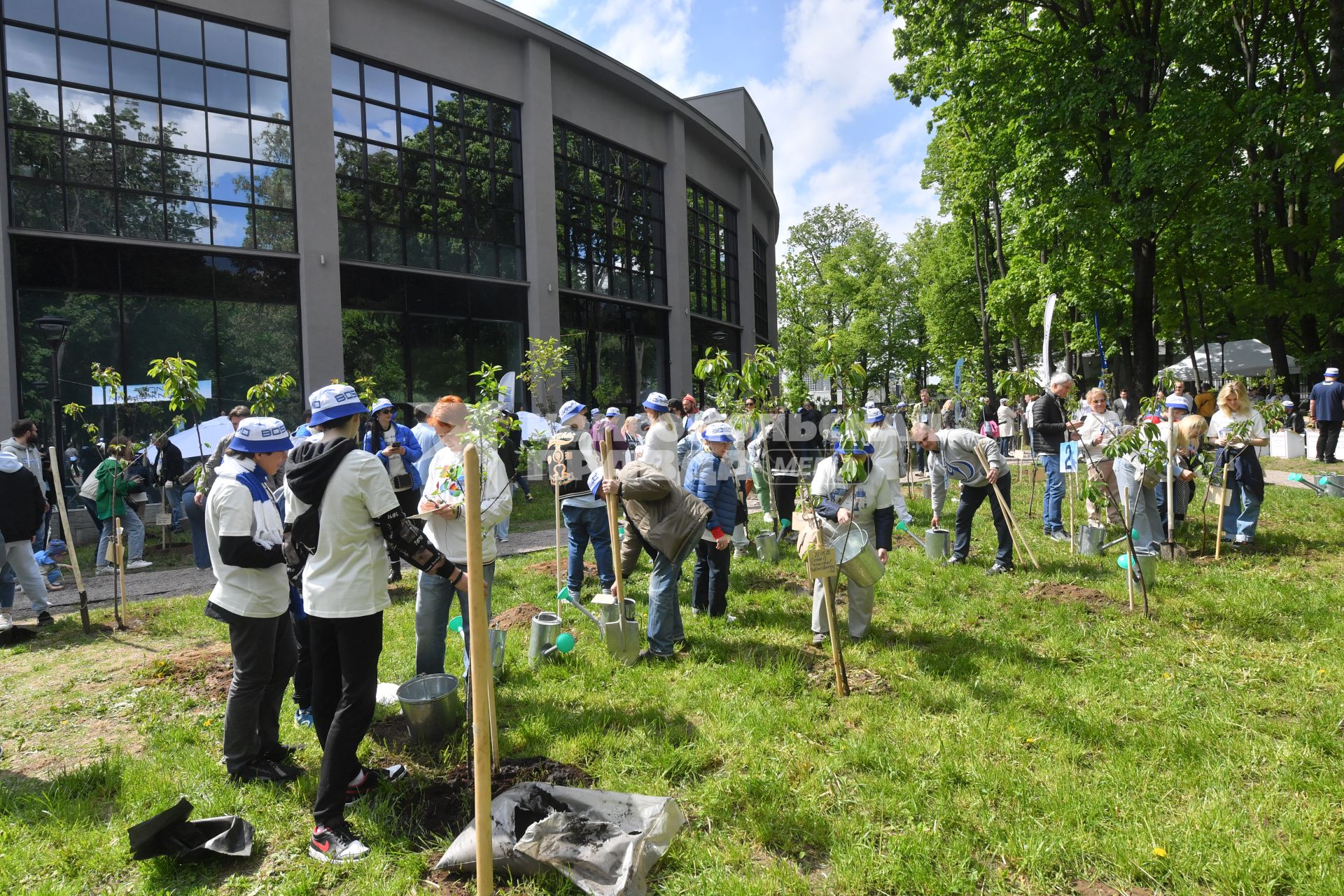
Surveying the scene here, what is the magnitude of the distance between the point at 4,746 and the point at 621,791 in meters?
4.28

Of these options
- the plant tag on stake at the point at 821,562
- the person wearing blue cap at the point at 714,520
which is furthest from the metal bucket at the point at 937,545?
the plant tag on stake at the point at 821,562

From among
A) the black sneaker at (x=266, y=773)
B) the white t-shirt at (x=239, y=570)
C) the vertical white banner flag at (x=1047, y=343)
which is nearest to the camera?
the white t-shirt at (x=239, y=570)

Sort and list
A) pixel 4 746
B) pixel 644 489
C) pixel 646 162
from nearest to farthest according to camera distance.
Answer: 1. pixel 4 746
2. pixel 644 489
3. pixel 646 162

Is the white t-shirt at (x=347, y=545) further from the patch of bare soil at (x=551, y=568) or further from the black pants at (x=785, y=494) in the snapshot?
the black pants at (x=785, y=494)

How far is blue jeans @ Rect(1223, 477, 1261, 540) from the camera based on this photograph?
8.64 meters

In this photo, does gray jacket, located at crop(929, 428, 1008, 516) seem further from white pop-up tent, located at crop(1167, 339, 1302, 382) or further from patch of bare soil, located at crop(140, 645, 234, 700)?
white pop-up tent, located at crop(1167, 339, 1302, 382)

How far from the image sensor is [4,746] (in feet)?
16.0

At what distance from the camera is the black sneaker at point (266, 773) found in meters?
4.21

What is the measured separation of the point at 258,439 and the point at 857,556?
4.31m

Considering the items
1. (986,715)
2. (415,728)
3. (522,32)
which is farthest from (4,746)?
(522,32)

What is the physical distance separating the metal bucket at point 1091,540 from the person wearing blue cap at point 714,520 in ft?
→ 14.2

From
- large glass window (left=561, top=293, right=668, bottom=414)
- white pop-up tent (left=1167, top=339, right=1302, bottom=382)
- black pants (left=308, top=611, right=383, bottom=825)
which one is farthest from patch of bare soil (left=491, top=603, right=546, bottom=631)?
white pop-up tent (left=1167, top=339, right=1302, bottom=382)

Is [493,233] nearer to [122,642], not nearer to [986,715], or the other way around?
[122,642]

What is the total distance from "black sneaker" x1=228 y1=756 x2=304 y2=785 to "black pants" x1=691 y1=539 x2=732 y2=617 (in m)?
3.68
